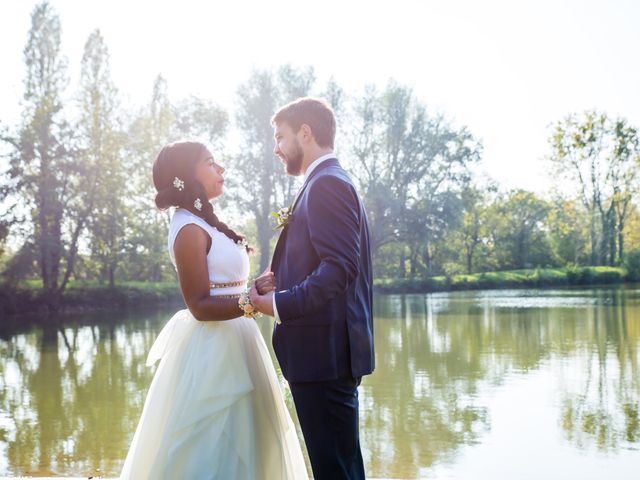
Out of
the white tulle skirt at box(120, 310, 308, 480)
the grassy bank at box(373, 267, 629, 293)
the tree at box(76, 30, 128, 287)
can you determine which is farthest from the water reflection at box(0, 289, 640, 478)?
the grassy bank at box(373, 267, 629, 293)

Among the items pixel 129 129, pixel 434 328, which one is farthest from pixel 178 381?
pixel 129 129

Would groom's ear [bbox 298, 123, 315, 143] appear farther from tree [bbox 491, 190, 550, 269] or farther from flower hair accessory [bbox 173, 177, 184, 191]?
tree [bbox 491, 190, 550, 269]

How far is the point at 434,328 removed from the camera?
15094 mm

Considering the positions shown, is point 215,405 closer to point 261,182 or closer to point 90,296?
point 90,296

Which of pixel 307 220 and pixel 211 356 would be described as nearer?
pixel 307 220

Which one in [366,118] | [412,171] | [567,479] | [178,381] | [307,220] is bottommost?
[567,479]

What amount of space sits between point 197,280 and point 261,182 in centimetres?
2969

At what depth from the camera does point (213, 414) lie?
8.46 ft

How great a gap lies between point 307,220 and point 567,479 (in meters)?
3.62

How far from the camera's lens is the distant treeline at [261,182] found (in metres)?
24.0

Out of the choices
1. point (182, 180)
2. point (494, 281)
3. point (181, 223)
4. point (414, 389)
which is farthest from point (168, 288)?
point (181, 223)

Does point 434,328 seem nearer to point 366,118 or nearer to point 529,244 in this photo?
point 366,118

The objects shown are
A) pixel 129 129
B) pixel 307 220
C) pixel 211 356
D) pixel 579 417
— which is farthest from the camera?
pixel 129 129

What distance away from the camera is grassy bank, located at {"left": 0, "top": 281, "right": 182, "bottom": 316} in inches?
898
